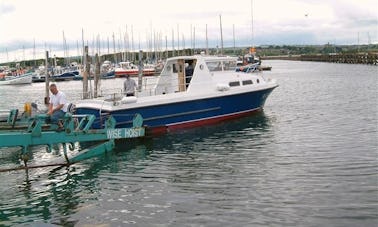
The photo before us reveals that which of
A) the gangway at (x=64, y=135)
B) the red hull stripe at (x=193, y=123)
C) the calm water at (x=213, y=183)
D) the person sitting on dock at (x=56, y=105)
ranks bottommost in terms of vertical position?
the calm water at (x=213, y=183)

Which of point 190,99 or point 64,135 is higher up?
point 190,99

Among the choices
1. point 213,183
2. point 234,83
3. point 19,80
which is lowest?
point 213,183

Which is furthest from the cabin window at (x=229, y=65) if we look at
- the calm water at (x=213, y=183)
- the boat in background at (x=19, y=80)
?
the boat in background at (x=19, y=80)

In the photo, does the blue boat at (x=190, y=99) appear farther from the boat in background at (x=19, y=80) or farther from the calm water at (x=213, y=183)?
the boat in background at (x=19, y=80)

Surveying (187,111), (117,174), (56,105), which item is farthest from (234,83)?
(117,174)

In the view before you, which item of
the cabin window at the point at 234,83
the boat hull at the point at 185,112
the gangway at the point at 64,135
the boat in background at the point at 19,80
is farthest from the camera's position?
the boat in background at the point at 19,80

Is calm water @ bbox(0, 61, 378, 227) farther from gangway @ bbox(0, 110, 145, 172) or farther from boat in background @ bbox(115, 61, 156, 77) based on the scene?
boat in background @ bbox(115, 61, 156, 77)

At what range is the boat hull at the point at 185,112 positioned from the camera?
18625 millimetres

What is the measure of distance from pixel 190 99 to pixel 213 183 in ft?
29.1

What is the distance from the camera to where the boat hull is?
18.6 meters

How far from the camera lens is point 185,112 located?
20297mm

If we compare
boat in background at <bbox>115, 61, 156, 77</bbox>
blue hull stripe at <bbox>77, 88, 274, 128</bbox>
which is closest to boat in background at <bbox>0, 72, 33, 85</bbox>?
boat in background at <bbox>115, 61, 156, 77</bbox>

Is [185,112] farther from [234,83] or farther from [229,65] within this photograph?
[229,65]

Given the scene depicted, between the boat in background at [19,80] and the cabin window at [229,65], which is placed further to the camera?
the boat in background at [19,80]
